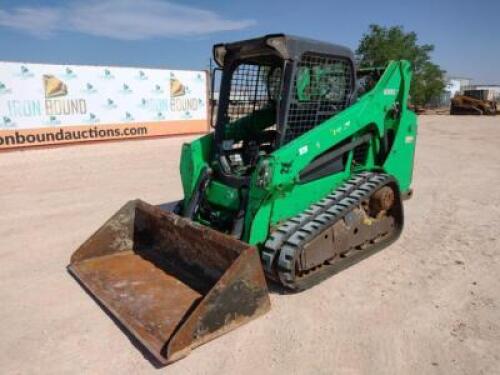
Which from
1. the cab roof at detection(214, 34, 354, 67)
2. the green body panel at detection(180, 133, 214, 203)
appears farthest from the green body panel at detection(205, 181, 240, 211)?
the cab roof at detection(214, 34, 354, 67)

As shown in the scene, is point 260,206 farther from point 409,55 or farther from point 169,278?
point 409,55

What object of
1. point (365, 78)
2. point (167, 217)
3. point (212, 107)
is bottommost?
point (167, 217)

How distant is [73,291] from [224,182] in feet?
5.55

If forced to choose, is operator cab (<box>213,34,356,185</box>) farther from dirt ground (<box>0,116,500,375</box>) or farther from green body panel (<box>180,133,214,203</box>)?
dirt ground (<box>0,116,500,375</box>)

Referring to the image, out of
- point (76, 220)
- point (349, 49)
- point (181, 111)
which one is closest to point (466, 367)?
point (349, 49)

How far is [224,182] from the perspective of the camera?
4352 millimetres

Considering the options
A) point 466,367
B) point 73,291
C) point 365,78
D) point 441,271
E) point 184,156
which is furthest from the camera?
point 365,78

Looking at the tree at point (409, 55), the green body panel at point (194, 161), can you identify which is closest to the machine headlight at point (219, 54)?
the green body panel at point (194, 161)

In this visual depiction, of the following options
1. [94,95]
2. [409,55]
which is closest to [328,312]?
[94,95]

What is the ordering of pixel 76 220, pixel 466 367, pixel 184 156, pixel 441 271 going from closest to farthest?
pixel 466 367 → pixel 441 271 → pixel 184 156 → pixel 76 220

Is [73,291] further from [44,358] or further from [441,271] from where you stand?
[441,271]

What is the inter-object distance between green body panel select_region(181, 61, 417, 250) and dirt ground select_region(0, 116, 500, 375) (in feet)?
2.45

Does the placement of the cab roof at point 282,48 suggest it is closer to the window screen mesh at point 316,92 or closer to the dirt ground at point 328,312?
the window screen mesh at point 316,92

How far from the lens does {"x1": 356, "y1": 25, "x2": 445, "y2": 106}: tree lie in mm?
34688
